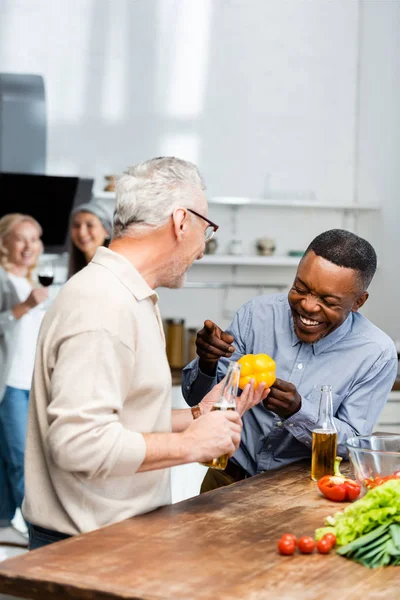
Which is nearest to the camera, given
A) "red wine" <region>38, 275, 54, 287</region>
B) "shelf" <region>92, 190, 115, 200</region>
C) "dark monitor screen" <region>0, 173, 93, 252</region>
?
"red wine" <region>38, 275, 54, 287</region>

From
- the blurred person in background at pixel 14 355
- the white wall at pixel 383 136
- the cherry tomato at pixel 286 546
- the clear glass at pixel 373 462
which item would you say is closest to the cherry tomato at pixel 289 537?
the cherry tomato at pixel 286 546

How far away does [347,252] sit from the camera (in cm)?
244

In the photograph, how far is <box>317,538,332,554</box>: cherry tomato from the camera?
1.70m

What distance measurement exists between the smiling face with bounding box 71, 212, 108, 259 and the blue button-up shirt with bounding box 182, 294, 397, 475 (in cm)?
212

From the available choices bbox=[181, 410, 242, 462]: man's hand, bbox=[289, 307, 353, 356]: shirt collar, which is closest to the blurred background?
bbox=[289, 307, 353, 356]: shirt collar

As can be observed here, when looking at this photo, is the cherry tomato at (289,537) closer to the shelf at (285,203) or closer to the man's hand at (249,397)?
the man's hand at (249,397)

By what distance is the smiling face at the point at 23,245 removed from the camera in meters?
4.52

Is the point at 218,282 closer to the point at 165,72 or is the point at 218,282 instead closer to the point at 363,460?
the point at 165,72

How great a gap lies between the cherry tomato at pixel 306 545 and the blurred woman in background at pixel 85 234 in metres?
3.10

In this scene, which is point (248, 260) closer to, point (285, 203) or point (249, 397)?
point (285, 203)

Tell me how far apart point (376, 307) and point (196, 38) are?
80.0 inches

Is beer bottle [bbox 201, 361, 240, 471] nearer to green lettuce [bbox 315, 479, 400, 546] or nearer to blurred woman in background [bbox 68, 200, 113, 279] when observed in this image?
green lettuce [bbox 315, 479, 400, 546]

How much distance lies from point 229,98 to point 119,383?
4.10 m

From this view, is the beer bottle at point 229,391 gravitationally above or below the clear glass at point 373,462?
above
